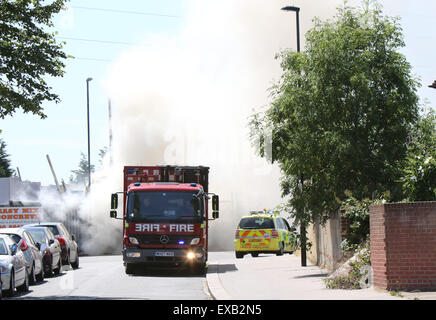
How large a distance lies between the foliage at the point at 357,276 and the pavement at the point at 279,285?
311 millimetres

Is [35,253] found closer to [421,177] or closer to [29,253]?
[29,253]

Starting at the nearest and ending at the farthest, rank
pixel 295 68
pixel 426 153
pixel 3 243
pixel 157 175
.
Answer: pixel 426 153 < pixel 3 243 < pixel 295 68 < pixel 157 175

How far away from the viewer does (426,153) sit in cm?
1759

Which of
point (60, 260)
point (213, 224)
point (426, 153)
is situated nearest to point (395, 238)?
point (426, 153)

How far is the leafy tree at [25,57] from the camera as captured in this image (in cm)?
1850

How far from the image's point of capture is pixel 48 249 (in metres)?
24.4

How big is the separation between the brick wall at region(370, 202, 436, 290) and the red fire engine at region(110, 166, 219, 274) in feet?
28.6

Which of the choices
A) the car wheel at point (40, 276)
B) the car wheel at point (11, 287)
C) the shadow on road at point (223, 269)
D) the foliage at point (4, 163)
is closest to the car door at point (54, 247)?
the car wheel at point (40, 276)

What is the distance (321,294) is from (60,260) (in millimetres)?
12024

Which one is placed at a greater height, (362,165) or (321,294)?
(362,165)

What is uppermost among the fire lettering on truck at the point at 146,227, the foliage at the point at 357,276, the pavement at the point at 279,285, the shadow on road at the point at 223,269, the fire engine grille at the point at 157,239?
the fire lettering on truck at the point at 146,227

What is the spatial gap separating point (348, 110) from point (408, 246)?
6.50 metres

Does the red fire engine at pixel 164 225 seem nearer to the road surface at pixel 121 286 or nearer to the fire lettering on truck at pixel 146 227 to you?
the fire lettering on truck at pixel 146 227

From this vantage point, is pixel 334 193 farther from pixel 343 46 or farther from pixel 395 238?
pixel 395 238
